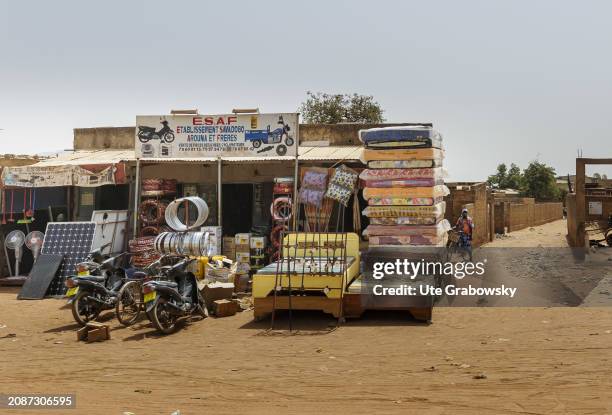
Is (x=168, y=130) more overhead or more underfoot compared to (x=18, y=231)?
more overhead

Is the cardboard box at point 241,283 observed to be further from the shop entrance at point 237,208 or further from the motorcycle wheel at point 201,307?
the shop entrance at point 237,208

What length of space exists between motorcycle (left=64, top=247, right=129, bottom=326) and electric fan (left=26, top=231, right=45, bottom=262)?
4.60 m

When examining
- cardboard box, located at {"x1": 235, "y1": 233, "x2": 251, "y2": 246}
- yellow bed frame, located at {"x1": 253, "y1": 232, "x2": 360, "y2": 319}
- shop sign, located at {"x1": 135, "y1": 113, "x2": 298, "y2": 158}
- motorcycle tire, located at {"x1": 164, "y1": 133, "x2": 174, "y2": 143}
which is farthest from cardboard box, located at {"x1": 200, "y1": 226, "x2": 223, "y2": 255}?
yellow bed frame, located at {"x1": 253, "y1": 232, "x2": 360, "y2": 319}

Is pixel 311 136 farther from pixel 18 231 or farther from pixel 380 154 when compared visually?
pixel 18 231

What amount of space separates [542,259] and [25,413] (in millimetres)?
14274

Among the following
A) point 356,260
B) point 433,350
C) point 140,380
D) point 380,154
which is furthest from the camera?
point 380,154

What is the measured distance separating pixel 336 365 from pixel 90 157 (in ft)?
40.4

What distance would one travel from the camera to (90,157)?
16875 mm

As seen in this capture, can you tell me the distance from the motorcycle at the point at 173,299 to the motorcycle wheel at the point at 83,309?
143cm

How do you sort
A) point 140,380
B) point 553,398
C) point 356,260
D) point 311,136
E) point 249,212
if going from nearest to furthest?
1. point 553,398
2. point 140,380
3. point 356,260
4. point 249,212
5. point 311,136

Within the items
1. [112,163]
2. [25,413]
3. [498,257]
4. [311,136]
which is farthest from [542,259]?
[25,413]

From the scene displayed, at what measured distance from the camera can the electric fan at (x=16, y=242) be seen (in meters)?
14.7

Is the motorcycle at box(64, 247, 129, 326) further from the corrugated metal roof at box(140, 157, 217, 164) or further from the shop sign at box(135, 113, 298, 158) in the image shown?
the shop sign at box(135, 113, 298, 158)

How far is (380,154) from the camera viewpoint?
1192 cm
